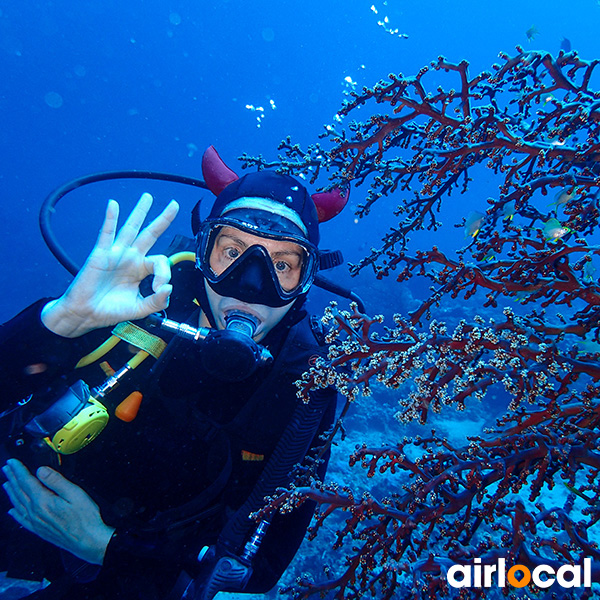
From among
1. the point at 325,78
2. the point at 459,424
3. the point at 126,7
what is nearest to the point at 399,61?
the point at 325,78

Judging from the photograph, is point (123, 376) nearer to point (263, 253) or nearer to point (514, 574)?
point (263, 253)

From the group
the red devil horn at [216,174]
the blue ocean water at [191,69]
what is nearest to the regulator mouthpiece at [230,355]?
the red devil horn at [216,174]

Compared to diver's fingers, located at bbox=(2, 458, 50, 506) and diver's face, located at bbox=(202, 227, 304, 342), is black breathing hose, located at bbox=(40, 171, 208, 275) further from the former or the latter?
diver's fingers, located at bbox=(2, 458, 50, 506)

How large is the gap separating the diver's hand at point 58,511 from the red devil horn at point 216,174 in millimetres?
2757

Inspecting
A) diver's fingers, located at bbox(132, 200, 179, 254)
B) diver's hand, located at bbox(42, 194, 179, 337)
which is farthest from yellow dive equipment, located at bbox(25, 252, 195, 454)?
diver's fingers, located at bbox(132, 200, 179, 254)

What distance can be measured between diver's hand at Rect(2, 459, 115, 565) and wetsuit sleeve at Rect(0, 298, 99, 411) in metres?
0.64

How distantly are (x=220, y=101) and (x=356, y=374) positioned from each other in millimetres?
95338

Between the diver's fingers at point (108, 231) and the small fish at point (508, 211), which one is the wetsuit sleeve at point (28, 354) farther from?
the small fish at point (508, 211)

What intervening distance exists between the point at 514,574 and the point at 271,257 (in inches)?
99.9

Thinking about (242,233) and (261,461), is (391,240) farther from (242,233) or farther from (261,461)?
(261,461)

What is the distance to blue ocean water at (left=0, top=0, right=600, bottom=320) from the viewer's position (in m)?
61.4

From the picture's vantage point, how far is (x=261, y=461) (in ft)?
9.51

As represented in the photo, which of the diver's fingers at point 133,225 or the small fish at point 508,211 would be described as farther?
the small fish at point 508,211

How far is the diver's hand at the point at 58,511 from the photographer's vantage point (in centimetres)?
229
